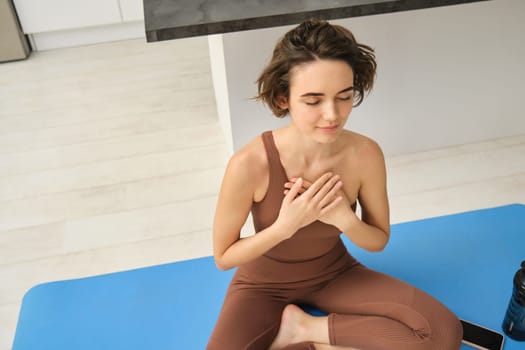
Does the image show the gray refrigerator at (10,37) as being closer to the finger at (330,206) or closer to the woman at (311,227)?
the woman at (311,227)

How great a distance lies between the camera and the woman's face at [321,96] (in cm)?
100

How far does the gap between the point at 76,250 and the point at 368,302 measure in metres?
1.07

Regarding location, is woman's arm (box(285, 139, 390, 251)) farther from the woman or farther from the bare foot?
the bare foot

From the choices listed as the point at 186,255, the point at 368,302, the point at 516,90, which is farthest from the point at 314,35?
the point at 516,90

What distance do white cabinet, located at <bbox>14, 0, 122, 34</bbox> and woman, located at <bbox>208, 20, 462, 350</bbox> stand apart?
7.66ft

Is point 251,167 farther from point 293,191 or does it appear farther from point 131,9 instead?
point 131,9

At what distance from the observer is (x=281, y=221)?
1.12 metres

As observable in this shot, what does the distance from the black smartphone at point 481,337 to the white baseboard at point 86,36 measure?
2684 millimetres

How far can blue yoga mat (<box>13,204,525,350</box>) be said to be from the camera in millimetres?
1350

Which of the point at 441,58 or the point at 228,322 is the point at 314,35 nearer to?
the point at 228,322

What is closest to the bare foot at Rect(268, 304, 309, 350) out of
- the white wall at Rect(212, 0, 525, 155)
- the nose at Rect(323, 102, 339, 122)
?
the nose at Rect(323, 102, 339, 122)

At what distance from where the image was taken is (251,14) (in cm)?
162

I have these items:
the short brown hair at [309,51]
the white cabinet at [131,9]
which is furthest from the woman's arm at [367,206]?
the white cabinet at [131,9]

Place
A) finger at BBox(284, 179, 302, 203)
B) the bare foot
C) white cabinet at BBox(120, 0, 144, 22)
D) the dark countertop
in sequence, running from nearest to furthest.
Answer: finger at BBox(284, 179, 302, 203) < the bare foot < the dark countertop < white cabinet at BBox(120, 0, 144, 22)
